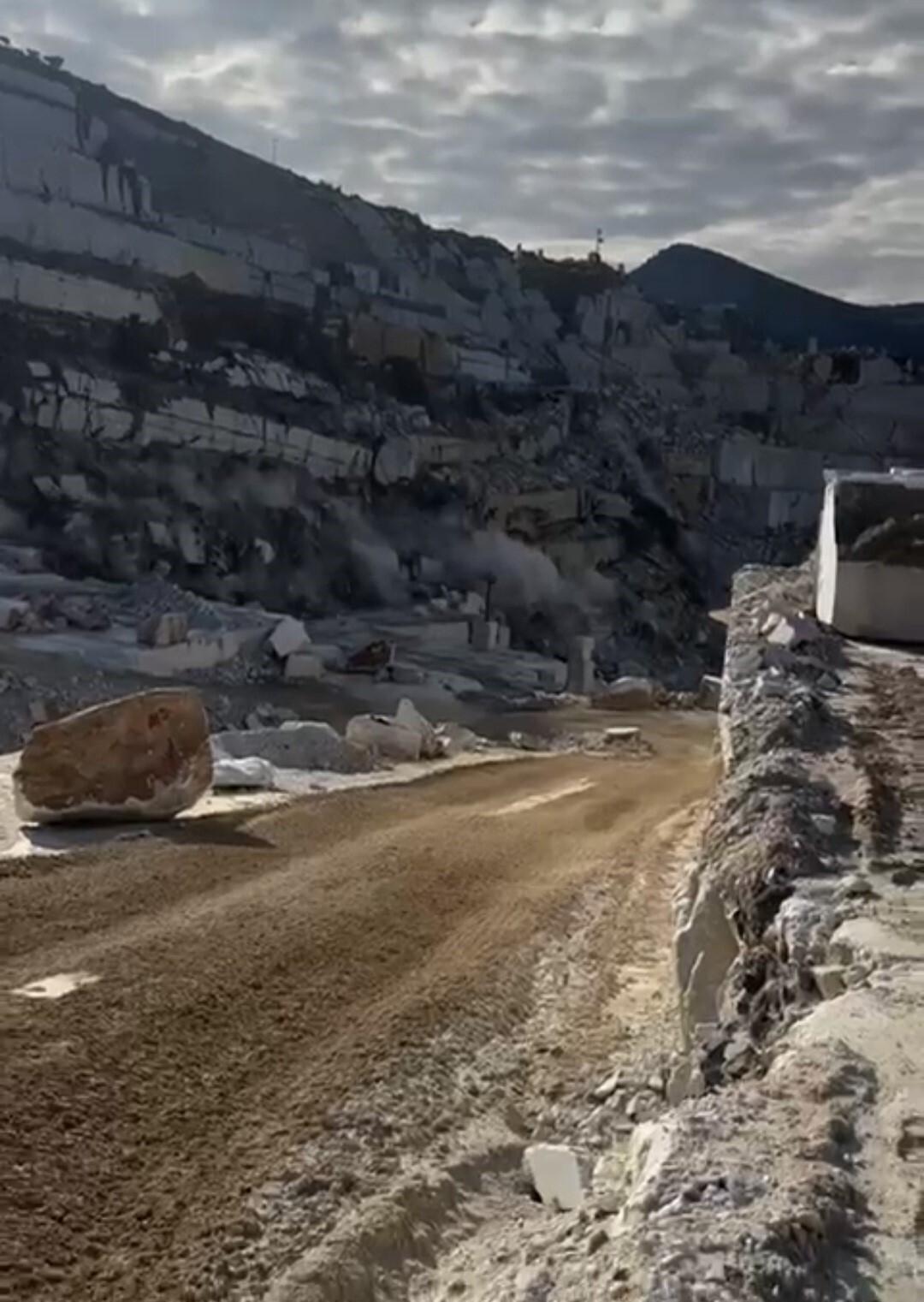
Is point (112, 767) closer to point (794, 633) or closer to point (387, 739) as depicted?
point (794, 633)

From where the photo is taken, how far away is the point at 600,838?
11.9 meters

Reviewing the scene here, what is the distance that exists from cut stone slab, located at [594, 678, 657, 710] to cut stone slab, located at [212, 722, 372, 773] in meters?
10.6

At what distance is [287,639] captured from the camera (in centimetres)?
2561

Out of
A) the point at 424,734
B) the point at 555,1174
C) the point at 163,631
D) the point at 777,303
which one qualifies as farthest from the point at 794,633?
the point at 777,303

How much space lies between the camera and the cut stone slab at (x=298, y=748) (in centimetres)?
1459

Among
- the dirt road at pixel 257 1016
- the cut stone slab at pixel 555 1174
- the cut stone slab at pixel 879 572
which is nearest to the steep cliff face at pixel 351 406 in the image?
the dirt road at pixel 257 1016

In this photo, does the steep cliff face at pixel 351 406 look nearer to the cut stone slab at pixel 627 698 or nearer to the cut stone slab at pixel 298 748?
the cut stone slab at pixel 627 698

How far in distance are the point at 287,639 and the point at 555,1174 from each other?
20723 mm

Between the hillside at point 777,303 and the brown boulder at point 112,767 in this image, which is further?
the hillside at point 777,303

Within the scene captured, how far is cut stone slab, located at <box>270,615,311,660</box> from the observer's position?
83.3ft

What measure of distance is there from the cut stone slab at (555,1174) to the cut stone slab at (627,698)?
65.1 ft

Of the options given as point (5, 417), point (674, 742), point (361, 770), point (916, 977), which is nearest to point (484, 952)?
point (916, 977)

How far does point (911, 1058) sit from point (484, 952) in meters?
4.41

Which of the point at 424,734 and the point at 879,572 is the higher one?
the point at 879,572
